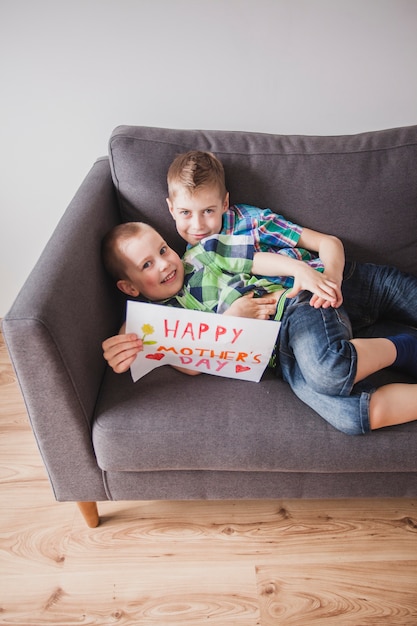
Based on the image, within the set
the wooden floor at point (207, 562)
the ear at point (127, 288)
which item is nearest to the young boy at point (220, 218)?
the ear at point (127, 288)

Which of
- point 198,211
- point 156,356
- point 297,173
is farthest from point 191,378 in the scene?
point 297,173

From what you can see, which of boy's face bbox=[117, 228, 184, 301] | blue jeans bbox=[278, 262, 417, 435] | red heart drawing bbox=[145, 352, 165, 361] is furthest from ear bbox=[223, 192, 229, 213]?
red heart drawing bbox=[145, 352, 165, 361]

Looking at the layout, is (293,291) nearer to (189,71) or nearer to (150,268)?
(150,268)

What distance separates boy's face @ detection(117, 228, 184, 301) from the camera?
1116 mm

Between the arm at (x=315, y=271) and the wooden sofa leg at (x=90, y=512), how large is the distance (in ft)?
2.59

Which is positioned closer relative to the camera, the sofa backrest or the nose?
the nose

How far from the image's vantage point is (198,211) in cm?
117

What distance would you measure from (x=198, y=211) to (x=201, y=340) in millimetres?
371

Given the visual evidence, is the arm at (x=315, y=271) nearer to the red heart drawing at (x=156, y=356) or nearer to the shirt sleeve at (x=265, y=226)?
the shirt sleeve at (x=265, y=226)

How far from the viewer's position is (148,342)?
3.46 ft

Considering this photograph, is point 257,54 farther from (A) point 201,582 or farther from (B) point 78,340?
(A) point 201,582

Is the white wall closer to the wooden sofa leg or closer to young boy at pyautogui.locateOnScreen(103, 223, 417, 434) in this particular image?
young boy at pyautogui.locateOnScreen(103, 223, 417, 434)

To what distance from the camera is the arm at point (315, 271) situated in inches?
42.8

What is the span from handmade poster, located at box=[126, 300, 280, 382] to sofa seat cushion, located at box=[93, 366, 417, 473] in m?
0.07
